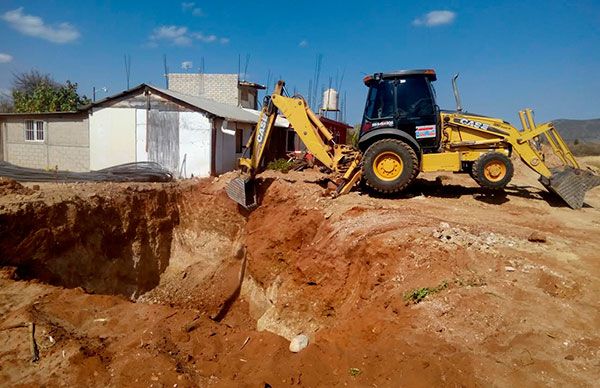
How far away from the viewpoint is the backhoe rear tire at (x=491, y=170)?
889 cm

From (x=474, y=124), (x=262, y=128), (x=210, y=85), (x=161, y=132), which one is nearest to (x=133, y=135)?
(x=161, y=132)

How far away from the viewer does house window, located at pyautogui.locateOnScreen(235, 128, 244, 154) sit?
16.8m

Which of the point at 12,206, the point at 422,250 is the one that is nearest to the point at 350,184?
the point at 422,250

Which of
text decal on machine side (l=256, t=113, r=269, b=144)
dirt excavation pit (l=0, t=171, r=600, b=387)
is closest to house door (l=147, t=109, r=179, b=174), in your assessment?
dirt excavation pit (l=0, t=171, r=600, b=387)

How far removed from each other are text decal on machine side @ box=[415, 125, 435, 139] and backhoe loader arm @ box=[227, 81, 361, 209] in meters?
1.50

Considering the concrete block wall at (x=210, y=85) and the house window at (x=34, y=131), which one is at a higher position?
the concrete block wall at (x=210, y=85)

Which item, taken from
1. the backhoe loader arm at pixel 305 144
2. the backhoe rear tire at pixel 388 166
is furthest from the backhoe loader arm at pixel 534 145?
the backhoe loader arm at pixel 305 144

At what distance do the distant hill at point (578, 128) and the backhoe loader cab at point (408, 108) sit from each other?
241ft

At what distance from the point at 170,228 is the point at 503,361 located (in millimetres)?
9834

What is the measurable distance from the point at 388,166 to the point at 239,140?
954 cm

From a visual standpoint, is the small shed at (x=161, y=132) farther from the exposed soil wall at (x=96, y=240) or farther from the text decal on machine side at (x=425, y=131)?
the text decal on machine side at (x=425, y=131)

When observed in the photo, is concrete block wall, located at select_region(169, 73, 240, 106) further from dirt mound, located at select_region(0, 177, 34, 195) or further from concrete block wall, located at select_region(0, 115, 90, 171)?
dirt mound, located at select_region(0, 177, 34, 195)

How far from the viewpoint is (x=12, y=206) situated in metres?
7.79

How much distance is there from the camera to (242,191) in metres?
10.2
